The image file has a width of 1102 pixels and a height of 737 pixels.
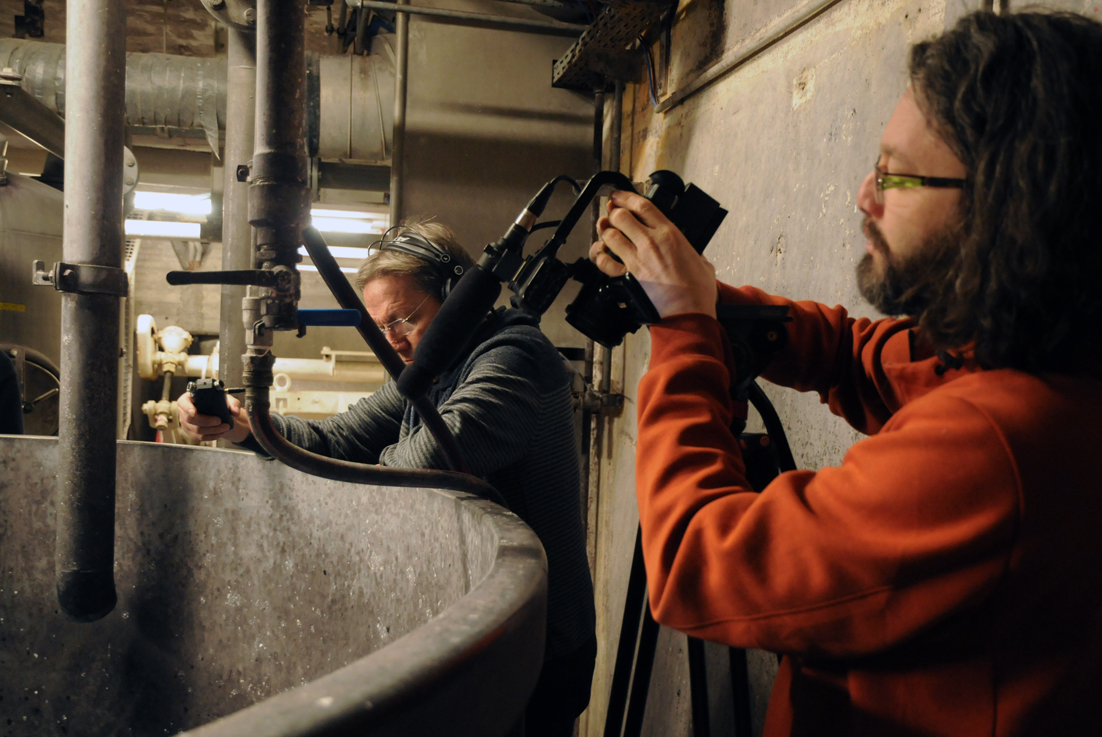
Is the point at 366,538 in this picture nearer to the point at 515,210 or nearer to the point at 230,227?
the point at 230,227

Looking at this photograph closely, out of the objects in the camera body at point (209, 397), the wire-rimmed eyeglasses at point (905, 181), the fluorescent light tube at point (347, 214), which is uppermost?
the fluorescent light tube at point (347, 214)

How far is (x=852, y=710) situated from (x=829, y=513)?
19 centimetres

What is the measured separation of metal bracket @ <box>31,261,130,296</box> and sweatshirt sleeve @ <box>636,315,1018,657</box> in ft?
2.60

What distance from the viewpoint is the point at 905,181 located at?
0.61 m

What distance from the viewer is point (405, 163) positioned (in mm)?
2357

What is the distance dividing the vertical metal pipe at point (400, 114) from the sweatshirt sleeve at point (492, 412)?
4.28 ft

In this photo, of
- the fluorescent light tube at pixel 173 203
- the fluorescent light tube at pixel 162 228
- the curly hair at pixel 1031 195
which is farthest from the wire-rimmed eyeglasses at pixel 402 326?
the fluorescent light tube at pixel 162 228

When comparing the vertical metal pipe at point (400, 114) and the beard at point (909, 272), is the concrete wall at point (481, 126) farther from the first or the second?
the beard at point (909, 272)

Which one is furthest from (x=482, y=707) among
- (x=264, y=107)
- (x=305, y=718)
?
(x=264, y=107)

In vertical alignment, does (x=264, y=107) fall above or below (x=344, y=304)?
above

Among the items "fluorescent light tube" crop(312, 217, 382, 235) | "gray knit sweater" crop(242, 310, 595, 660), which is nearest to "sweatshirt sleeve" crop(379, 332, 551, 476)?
"gray knit sweater" crop(242, 310, 595, 660)

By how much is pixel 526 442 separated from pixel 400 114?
160 centimetres

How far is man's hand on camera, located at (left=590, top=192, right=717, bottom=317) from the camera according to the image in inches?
28.0

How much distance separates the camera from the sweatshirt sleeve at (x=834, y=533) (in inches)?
18.9
